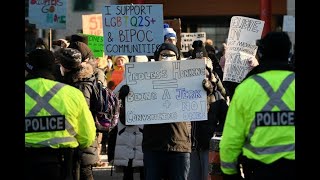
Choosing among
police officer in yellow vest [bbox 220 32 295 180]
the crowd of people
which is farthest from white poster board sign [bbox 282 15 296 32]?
police officer in yellow vest [bbox 220 32 295 180]

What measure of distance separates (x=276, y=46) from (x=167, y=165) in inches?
95.4

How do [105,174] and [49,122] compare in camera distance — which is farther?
[105,174]

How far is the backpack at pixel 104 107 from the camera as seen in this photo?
897cm

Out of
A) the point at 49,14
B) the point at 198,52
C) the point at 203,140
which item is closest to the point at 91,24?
the point at 49,14

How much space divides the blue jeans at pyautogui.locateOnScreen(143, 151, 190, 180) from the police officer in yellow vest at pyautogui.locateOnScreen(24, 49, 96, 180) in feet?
4.91

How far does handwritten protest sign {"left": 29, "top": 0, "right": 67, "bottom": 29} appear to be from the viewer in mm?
11508

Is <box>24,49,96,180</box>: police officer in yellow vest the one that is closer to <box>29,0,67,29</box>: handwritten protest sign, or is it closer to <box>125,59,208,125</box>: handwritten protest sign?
<box>125,59,208,125</box>: handwritten protest sign

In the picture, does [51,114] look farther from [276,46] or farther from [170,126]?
[170,126]

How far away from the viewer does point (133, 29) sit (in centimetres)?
938

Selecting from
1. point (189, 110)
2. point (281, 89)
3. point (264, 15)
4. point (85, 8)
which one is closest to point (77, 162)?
point (189, 110)

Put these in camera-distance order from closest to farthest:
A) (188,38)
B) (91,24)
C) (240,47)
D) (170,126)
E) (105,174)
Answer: (170,126)
(240,47)
(105,174)
(91,24)
(188,38)
